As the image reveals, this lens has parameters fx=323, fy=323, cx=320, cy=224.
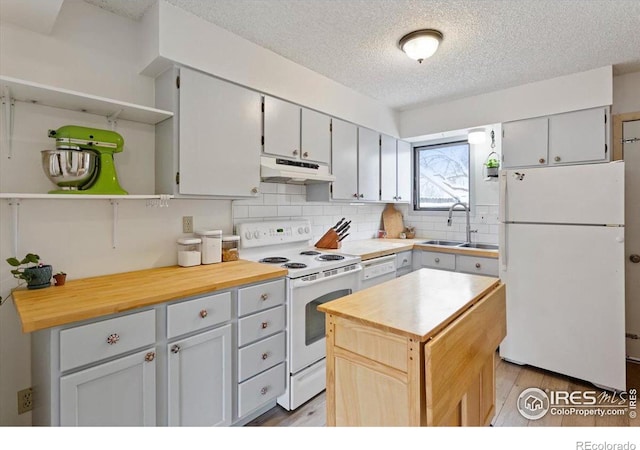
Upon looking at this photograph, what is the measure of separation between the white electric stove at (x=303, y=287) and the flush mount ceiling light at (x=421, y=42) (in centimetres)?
154

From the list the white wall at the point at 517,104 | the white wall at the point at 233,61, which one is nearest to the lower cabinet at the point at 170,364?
the white wall at the point at 233,61

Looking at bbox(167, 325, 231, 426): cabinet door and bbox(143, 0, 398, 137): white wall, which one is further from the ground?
bbox(143, 0, 398, 137): white wall

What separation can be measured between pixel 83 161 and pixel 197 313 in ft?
3.27

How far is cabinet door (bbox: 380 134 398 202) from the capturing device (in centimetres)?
360

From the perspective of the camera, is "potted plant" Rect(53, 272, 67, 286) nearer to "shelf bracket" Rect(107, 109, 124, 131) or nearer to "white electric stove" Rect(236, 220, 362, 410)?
"shelf bracket" Rect(107, 109, 124, 131)

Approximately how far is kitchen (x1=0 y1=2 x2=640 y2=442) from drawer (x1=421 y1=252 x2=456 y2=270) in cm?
150

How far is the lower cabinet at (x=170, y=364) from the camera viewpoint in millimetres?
1297

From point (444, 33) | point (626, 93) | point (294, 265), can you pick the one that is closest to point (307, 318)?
point (294, 265)

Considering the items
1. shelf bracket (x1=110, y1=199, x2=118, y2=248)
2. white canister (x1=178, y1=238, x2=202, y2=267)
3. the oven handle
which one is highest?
shelf bracket (x1=110, y1=199, x2=118, y2=248)

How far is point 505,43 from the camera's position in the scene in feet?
7.43

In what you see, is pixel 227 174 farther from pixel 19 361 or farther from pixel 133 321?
pixel 19 361

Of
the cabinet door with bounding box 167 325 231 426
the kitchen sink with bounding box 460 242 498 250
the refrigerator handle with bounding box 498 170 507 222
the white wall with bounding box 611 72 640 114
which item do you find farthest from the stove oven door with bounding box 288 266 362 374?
the white wall with bounding box 611 72 640 114
